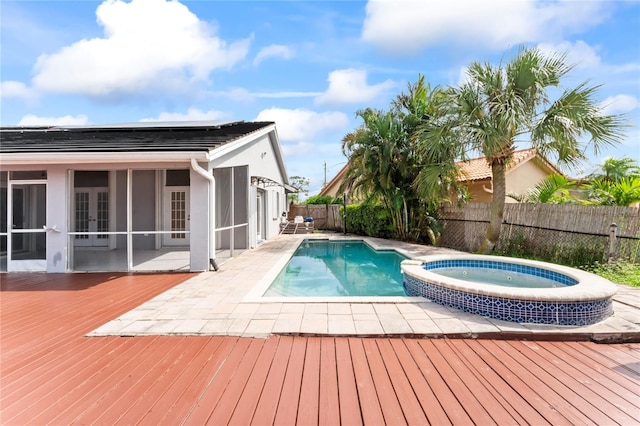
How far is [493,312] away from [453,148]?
7288mm

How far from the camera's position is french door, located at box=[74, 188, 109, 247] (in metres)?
11.8

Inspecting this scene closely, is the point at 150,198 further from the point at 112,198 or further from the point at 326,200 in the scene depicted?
the point at 326,200

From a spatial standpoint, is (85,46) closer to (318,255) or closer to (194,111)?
(318,255)

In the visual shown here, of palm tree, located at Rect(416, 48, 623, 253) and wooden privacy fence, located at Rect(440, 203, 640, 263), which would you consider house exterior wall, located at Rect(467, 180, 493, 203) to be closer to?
wooden privacy fence, located at Rect(440, 203, 640, 263)

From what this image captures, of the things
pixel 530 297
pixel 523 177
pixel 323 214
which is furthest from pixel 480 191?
pixel 530 297

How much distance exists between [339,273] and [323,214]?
1384 cm

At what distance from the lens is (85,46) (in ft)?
34.3

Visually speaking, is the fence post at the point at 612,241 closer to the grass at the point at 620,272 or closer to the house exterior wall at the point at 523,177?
the grass at the point at 620,272

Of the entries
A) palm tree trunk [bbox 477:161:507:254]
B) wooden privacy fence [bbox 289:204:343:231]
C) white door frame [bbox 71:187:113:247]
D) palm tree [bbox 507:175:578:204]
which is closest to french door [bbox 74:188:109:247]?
white door frame [bbox 71:187:113:247]

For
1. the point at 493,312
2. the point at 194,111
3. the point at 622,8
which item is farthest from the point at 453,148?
the point at 194,111

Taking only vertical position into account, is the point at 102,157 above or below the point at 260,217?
above

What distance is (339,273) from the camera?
924 cm

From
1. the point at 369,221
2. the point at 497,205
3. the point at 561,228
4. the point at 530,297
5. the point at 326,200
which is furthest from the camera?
the point at 326,200

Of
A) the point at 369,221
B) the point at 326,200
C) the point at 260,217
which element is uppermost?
the point at 326,200
